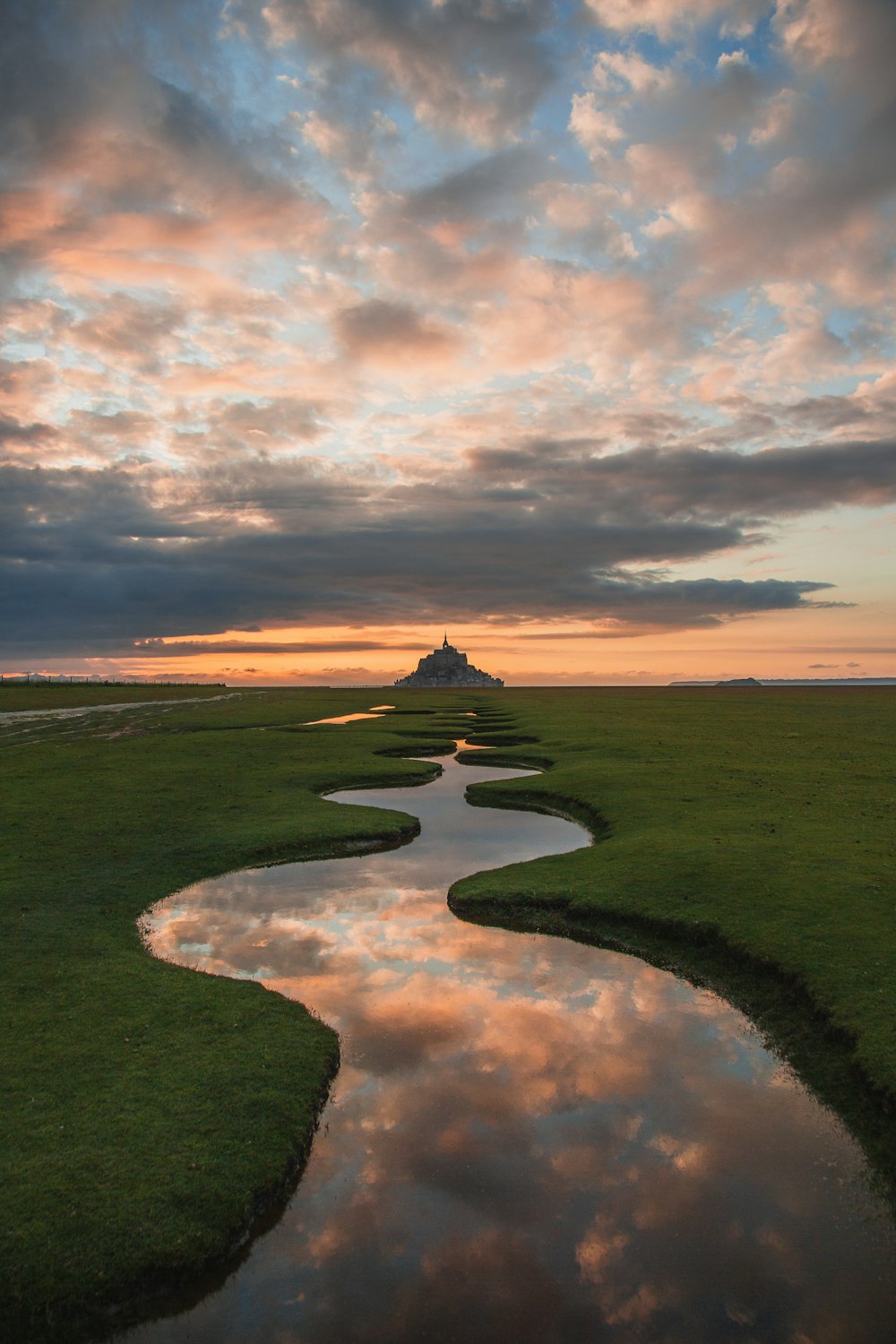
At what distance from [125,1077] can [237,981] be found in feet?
13.0

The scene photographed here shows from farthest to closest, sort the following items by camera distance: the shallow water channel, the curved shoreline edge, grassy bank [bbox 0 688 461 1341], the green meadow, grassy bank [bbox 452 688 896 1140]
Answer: grassy bank [bbox 452 688 896 1140] → the curved shoreline edge → the green meadow → grassy bank [bbox 0 688 461 1341] → the shallow water channel

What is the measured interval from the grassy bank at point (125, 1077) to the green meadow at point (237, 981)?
0.04m

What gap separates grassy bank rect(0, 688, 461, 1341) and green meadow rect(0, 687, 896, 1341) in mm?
37

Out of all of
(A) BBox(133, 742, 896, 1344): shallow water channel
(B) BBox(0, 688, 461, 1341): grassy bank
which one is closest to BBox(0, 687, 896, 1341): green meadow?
(B) BBox(0, 688, 461, 1341): grassy bank

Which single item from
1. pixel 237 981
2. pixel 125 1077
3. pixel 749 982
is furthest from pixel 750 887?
pixel 125 1077

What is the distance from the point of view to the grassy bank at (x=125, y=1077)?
8.55 metres

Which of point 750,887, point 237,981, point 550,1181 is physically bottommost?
point 550,1181

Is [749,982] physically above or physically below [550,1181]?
above

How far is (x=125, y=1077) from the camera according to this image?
11781 mm

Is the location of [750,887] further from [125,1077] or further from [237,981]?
[125,1077]

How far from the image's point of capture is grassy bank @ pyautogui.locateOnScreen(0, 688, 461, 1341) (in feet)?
28.0

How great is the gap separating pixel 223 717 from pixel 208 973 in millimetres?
78376

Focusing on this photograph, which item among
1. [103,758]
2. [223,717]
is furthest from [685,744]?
[223,717]

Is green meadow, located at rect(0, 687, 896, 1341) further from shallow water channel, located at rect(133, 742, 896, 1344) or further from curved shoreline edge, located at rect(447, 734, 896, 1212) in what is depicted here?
shallow water channel, located at rect(133, 742, 896, 1344)
